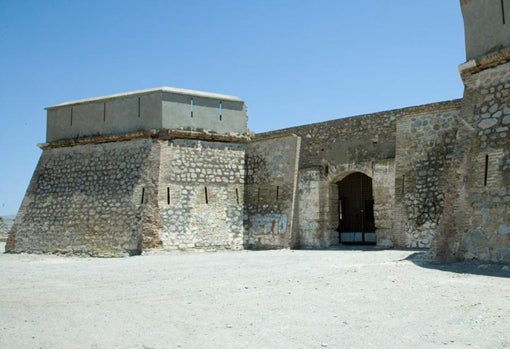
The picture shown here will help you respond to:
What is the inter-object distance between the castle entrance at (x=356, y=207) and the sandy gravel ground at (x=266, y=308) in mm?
7610

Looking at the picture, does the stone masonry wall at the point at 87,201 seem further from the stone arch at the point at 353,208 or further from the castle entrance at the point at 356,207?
the castle entrance at the point at 356,207

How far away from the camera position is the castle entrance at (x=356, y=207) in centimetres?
1625

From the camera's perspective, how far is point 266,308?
5.30 metres

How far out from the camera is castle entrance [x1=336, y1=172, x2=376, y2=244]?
53.3 ft

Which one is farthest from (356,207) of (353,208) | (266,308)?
(266,308)

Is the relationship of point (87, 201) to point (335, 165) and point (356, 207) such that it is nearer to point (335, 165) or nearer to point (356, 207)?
point (335, 165)

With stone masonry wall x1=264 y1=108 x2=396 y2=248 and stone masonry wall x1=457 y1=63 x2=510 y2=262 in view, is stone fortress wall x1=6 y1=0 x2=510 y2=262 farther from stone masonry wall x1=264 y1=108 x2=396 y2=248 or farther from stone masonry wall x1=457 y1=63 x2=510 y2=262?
stone masonry wall x1=457 y1=63 x2=510 y2=262

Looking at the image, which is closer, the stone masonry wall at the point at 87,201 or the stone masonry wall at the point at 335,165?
the stone masonry wall at the point at 335,165

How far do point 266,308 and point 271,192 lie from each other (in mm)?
10373

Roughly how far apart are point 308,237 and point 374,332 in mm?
10797

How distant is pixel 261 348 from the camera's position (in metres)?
Answer: 3.86

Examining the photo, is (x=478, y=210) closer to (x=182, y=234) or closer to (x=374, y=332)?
(x=374, y=332)

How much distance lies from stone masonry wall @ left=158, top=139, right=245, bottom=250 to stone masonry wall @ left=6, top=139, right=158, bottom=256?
609 millimetres

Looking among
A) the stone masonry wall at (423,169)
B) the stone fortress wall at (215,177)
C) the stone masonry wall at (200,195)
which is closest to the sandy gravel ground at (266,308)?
the stone masonry wall at (423,169)
